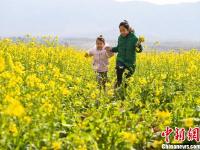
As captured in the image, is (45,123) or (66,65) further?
(66,65)

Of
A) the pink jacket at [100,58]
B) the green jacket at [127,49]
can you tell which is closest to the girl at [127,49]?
the green jacket at [127,49]

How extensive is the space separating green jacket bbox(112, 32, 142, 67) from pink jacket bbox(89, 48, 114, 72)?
0.34 meters

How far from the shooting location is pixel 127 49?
947 centimetres

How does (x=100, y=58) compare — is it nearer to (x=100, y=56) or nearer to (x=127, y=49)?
(x=100, y=56)

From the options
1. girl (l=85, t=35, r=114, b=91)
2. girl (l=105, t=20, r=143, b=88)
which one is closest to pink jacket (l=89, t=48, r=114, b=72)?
girl (l=85, t=35, r=114, b=91)

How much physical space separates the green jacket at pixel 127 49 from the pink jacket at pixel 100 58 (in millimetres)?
343

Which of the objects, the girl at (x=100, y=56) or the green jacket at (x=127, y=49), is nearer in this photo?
the green jacket at (x=127, y=49)

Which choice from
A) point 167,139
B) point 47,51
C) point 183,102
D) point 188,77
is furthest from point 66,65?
point 167,139

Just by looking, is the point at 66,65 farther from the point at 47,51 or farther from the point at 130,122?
the point at 130,122

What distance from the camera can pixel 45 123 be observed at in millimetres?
5312

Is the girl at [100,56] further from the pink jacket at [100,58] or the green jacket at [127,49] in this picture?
the green jacket at [127,49]

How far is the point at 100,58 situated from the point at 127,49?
626 millimetres

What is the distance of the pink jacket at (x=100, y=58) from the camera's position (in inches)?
388

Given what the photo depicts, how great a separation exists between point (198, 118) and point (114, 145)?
128 centimetres
